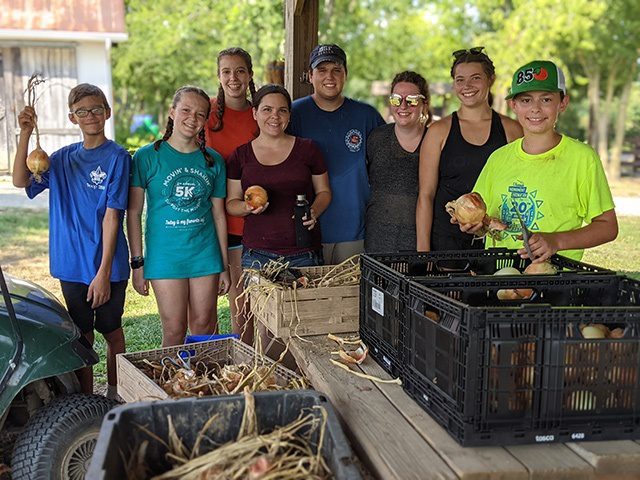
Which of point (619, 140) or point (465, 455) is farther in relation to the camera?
point (619, 140)

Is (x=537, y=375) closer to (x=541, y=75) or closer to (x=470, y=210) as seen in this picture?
(x=470, y=210)

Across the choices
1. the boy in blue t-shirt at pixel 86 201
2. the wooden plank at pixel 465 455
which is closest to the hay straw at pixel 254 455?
the wooden plank at pixel 465 455

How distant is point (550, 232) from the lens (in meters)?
2.96

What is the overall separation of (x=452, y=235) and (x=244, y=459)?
264 cm

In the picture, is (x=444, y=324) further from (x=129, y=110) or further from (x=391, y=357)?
(x=129, y=110)

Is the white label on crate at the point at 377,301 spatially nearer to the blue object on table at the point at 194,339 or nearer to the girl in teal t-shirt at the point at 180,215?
the blue object on table at the point at 194,339

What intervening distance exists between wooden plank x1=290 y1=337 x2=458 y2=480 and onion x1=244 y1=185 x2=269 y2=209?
1397 mm

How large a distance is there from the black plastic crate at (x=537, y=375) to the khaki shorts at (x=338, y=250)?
2.63m

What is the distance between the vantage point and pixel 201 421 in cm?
207

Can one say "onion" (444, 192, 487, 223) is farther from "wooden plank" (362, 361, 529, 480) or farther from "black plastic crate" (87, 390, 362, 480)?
"black plastic crate" (87, 390, 362, 480)

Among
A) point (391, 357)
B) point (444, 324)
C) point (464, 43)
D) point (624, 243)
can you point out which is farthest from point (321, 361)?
point (464, 43)

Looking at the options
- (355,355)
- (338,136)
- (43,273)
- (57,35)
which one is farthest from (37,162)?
(57,35)

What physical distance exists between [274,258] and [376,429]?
2150 millimetres

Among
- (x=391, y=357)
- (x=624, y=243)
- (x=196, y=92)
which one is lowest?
(x=624, y=243)
